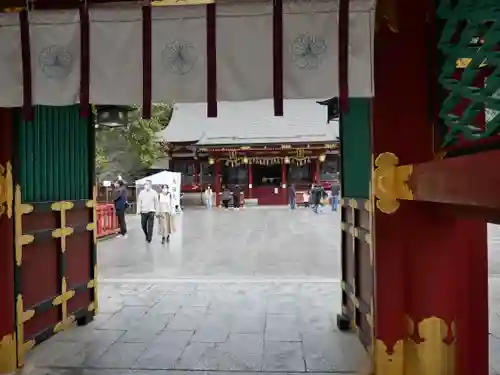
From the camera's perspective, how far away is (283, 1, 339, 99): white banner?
3.69 metres

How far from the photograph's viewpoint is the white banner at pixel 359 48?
3695 millimetres

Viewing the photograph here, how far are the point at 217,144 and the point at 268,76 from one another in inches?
1150

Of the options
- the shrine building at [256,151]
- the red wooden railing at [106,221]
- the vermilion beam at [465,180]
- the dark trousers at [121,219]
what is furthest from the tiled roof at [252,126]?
the vermilion beam at [465,180]

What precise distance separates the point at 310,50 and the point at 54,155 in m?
3.14

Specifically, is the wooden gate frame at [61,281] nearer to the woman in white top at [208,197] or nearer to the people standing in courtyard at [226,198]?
the people standing in courtyard at [226,198]

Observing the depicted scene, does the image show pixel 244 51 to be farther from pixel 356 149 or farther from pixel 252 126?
pixel 252 126

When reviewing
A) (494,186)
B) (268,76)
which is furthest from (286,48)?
(494,186)

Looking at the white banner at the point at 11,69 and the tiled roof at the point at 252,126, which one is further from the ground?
the tiled roof at the point at 252,126

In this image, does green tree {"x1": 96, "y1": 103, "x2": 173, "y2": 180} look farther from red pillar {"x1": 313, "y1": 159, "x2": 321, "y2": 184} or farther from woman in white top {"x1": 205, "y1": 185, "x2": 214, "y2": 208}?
red pillar {"x1": 313, "y1": 159, "x2": 321, "y2": 184}

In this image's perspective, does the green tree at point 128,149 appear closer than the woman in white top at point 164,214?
No

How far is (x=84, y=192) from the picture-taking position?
6086 mm

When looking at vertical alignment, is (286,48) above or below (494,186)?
above

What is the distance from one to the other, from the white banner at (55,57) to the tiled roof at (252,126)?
28.1 meters

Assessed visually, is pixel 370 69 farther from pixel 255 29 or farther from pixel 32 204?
pixel 32 204
